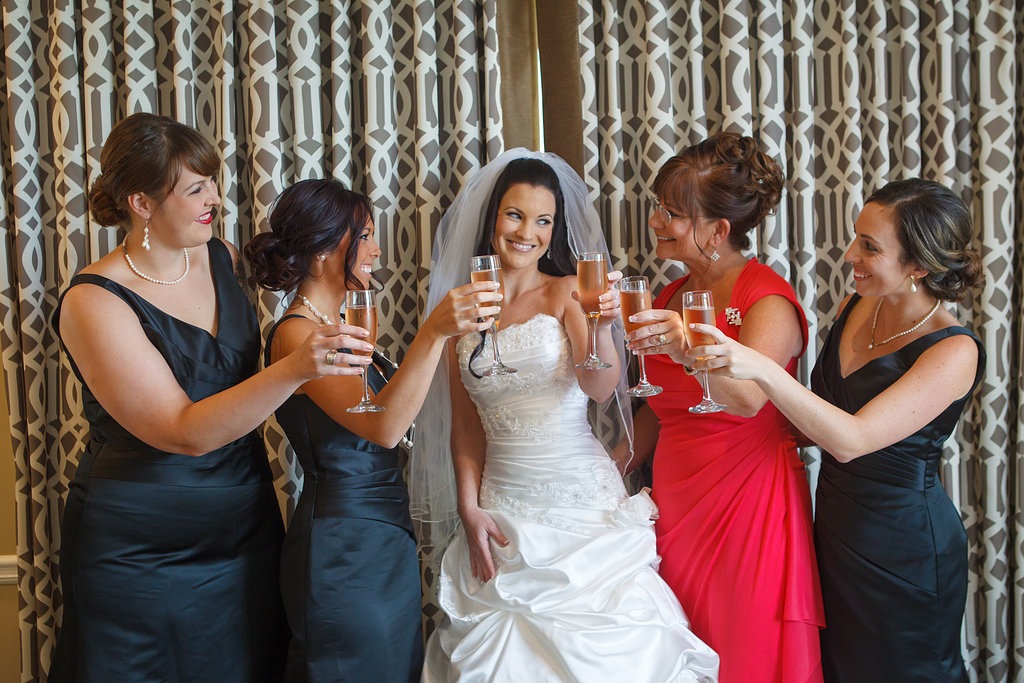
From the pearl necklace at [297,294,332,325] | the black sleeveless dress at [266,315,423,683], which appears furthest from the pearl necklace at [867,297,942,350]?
the pearl necklace at [297,294,332,325]

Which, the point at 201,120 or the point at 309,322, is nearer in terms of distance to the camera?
the point at 309,322

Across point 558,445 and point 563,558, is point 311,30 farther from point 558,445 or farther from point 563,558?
point 563,558

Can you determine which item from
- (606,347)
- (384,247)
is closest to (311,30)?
(384,247)

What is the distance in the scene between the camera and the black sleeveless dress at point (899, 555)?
2.32 m

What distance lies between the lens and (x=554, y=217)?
2.79 metres

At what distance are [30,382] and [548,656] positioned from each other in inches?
85.1

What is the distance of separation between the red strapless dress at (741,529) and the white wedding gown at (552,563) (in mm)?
90

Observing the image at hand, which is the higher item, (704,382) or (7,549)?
(704,382)

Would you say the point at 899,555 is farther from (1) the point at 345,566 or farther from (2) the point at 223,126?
(2) the point at 223,126

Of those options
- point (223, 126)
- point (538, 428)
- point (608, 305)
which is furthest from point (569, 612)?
point (223, 126)

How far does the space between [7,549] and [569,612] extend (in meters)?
2.48

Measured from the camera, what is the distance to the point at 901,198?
7.56 ft

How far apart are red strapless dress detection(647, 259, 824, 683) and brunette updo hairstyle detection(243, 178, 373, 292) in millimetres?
1045

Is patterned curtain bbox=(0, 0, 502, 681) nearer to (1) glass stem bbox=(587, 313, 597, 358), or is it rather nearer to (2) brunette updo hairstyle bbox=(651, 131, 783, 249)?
(2) brunette updo hairstyle bbox=(651, 131, 783, 249)
